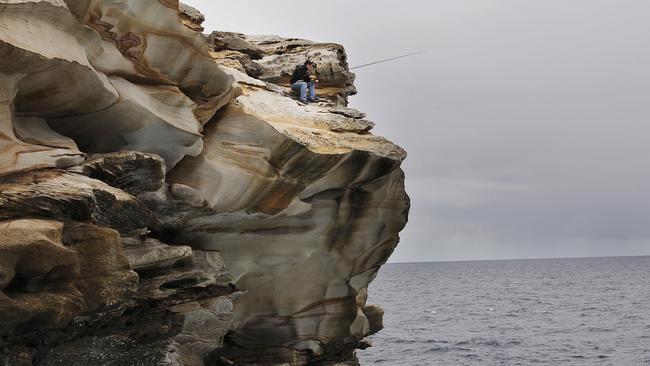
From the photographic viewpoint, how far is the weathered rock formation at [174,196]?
1395 cm

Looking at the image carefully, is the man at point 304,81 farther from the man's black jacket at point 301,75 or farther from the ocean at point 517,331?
the ocean at point 517,331

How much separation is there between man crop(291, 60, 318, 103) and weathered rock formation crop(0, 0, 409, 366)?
820 millimetres

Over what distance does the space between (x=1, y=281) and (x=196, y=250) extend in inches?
351

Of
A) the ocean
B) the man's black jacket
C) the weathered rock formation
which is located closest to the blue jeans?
the man's black jacket

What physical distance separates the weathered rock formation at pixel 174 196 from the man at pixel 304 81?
2.69 feet

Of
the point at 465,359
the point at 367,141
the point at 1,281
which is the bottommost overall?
the point at 465,359

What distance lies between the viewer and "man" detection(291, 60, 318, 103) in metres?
27.1

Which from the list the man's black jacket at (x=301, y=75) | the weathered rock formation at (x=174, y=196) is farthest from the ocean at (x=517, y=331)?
the man's black jacket at (x=301, y=75)

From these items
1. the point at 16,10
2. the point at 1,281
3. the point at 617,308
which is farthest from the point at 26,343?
the point at 617,308

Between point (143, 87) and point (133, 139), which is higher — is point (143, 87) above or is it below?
above

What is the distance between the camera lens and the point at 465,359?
192 feet

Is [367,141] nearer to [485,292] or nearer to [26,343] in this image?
[26,343]

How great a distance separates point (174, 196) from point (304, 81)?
982 cm

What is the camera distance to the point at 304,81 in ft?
90.4
